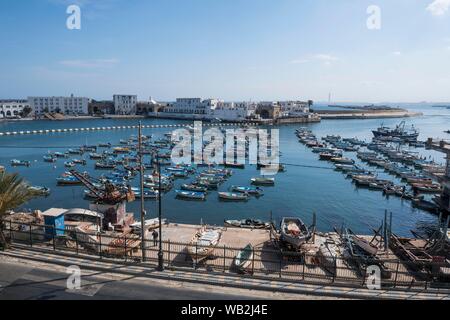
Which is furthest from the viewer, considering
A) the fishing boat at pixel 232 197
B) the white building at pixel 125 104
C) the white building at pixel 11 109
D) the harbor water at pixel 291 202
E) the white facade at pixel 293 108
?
the white building at pixel 125 104

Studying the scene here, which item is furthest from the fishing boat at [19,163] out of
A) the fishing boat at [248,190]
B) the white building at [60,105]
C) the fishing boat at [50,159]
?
the white building at [60,105]

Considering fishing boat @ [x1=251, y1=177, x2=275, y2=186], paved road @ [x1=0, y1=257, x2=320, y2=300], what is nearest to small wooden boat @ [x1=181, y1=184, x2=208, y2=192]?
fishing boat @ [x1=251, y1=177, x2=275, y2=186]

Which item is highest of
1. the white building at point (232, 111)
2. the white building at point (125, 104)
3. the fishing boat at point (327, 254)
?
the white building at point (125, 104)

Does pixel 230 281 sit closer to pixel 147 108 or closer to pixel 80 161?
pixel 80 161

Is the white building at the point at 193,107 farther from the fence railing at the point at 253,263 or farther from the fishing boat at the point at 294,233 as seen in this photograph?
the fence railing at the point at 253,263

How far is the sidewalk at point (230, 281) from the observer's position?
11578 millimetres

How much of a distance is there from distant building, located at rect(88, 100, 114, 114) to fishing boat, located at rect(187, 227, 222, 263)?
498 feet

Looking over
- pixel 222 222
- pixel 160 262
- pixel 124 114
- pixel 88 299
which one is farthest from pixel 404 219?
pixel 124 114

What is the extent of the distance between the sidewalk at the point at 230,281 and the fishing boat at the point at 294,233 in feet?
20.4

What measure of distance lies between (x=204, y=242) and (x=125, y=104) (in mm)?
152585

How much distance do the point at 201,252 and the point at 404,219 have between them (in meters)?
27.6

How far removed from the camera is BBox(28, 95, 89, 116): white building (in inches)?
5940

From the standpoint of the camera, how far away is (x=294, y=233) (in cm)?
1973

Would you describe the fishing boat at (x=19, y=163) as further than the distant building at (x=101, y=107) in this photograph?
No
